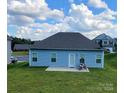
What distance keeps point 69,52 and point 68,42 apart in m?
0.11

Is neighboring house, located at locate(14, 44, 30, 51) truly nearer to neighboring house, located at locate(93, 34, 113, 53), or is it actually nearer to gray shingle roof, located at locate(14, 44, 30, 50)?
gray shingle roof, located at locate(14, 44, 30, 50)

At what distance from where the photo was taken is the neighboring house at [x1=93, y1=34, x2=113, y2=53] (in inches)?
97.1

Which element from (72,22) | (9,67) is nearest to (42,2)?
(72,22)

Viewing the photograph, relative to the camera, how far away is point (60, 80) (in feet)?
8.77

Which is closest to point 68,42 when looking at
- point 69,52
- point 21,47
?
point 69,52

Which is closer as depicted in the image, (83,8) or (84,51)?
(83,8)

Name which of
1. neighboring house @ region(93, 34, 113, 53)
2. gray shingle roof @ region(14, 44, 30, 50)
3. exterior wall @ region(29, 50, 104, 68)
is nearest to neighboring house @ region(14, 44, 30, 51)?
gray shingle roof @ region(14, 44, 30, 50)

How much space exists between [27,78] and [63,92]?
395mm

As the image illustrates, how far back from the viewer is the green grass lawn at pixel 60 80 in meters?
2.49

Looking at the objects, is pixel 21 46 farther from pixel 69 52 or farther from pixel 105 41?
pixel 105 41

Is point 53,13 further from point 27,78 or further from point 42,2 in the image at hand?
point 27,78

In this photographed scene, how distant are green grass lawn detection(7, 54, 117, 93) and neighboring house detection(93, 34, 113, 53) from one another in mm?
82

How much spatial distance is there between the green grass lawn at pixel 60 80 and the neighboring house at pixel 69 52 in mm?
94

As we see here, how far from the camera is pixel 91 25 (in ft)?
8.50
